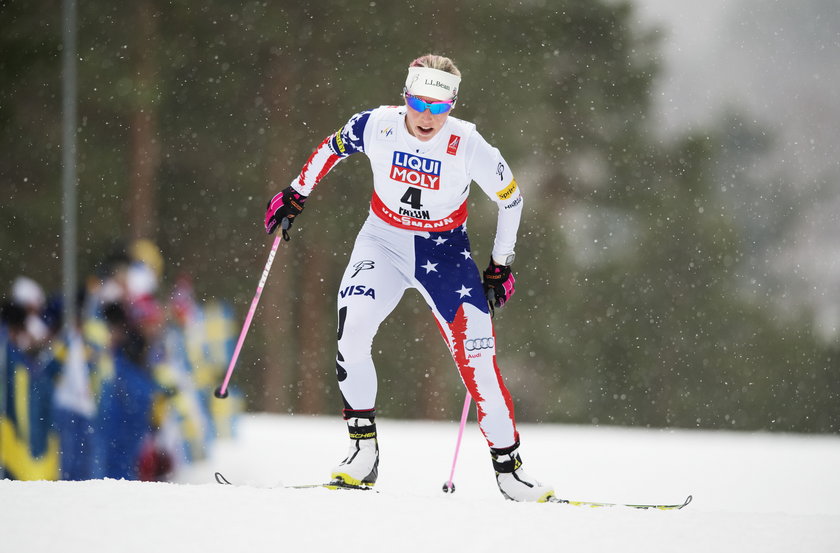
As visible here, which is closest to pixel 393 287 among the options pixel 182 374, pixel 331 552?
pixel 331 552

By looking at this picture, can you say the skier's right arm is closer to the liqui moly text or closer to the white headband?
the liqui moly text

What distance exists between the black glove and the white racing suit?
0.41 metres

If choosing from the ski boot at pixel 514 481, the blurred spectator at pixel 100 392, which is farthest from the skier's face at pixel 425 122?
the blurred spectator at pixel 100 392

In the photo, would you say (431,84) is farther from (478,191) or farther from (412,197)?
(478,191)

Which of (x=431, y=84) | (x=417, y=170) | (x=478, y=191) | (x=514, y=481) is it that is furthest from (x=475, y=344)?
(x=478, y=191)

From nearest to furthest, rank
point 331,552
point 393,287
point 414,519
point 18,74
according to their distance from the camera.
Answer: point 331,552 → point 414,519 → point 393,287 → point 18,74

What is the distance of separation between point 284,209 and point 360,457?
4.07 ft

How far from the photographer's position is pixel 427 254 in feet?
14.4

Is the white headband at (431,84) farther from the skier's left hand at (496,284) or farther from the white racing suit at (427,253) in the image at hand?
the skier's left hand at (496,284)

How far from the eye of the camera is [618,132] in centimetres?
1948

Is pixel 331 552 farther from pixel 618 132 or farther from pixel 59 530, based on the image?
pixel 618 132

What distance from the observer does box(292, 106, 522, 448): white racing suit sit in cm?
427

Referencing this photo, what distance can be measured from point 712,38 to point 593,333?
23.8ft

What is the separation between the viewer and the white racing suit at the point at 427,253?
4273mm
